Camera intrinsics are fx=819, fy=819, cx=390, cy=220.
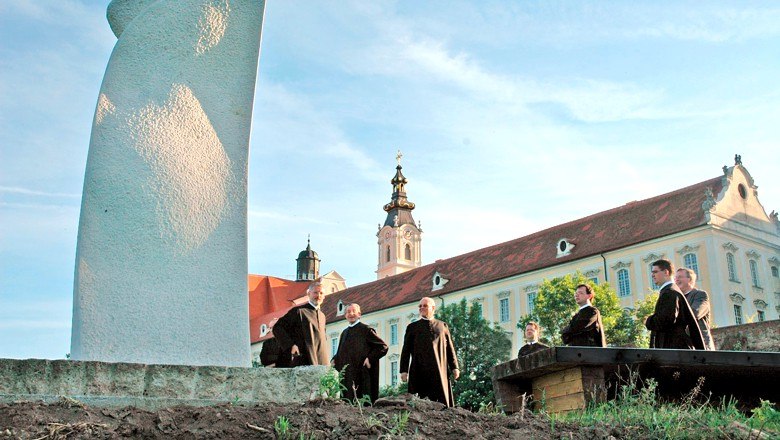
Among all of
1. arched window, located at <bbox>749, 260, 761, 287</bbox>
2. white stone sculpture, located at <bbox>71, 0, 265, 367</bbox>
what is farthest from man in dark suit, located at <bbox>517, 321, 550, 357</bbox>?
arched window, located at <bbox>749, 260, 761, 287</bbox>

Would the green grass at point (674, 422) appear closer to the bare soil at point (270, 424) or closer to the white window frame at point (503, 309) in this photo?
the bare soil at point (270, 424)

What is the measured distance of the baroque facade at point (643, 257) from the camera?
153 ft

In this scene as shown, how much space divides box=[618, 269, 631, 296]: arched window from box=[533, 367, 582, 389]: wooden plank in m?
44.2

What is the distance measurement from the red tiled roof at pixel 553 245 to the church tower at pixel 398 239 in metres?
15.2

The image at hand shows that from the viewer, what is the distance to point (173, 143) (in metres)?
5.75

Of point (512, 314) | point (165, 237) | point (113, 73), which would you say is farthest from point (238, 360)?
point (512, 314)

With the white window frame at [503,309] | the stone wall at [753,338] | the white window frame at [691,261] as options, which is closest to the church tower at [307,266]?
the white window frame at [503,309]

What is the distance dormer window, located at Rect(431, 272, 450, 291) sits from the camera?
63.8m

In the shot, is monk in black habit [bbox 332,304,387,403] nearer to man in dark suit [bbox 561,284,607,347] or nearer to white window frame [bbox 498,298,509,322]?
man in dark suit [bbox 561,284,607,347]

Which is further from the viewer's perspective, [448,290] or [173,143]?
[448,290]

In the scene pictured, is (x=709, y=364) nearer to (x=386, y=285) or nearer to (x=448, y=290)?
(x=448, y=290)

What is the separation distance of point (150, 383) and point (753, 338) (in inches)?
420

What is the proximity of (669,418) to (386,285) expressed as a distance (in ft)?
219

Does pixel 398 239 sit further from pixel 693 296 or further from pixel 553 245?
pixel 693 296
